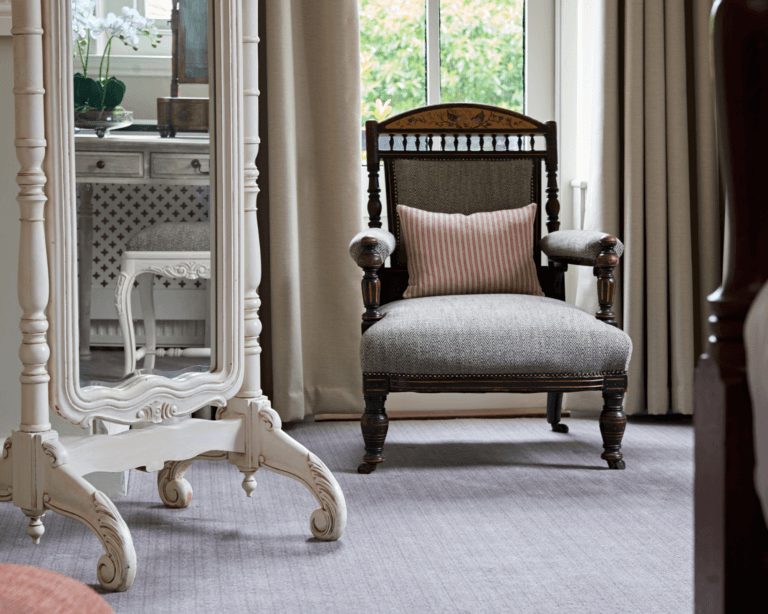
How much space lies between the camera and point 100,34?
1.60 meters

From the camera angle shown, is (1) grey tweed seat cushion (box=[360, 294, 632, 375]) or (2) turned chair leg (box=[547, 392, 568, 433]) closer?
(1) grey tweed seat cushion (box=[360, 294, 632, 375])

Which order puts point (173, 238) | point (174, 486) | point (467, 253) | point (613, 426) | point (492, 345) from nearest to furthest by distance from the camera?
point (173, 238) < point (174, 486) < point (492, 345) < point (613, 426) < point (467, 253)

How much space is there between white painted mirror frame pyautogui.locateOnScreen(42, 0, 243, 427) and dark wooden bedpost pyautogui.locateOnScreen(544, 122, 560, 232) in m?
1.21

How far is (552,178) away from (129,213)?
59.0 inches

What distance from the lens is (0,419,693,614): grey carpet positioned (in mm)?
1465

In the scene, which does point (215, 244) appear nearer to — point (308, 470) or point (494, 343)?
point (308, 470)

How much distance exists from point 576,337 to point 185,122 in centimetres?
109

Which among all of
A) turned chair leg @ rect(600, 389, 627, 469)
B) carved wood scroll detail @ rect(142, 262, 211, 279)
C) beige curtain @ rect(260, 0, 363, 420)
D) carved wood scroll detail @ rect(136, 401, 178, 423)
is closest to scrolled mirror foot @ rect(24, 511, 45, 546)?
carved wood scroll detail @ rect(136, 401, 178, 423)

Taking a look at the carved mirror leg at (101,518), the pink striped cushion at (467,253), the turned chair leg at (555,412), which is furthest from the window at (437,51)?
the carved mirror leg at (101,518)

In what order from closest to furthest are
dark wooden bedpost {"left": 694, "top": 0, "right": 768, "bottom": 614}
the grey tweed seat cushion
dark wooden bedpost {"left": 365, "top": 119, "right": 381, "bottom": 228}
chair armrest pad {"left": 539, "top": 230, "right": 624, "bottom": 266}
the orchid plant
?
dark wooden bedpost {"left": 694, "top": 0, "right": 768, "bottom": 614} < the orchid plant < the grey tweed seat cushion < chair armrest pad {"left": 539, "top": 230, "right": 624, "bottom": 266} < dark wooden bedpost {"left": 365, "top": 119, "right": 381, "bottom": 228}

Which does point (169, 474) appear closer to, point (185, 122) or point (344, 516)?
point (344, 516)

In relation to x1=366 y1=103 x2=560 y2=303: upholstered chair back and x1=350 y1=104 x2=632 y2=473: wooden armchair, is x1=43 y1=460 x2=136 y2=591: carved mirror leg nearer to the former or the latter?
x1=350 y1=104 x2=632 y2=473: wooden armchair

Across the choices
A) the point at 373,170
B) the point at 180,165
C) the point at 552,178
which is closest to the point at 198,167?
the point at 180,165

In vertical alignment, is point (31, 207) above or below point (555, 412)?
above
